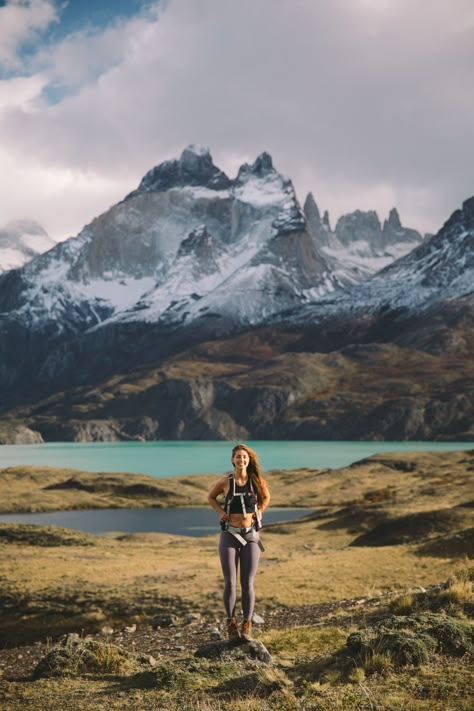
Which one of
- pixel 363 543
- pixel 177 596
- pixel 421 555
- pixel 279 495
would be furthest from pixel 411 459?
pixel 177 596

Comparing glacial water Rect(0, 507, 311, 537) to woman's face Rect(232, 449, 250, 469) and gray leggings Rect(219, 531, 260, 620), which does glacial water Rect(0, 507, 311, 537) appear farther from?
woman's face Rect(232, 449, 250, 469)

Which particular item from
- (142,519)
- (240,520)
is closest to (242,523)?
(240,520)

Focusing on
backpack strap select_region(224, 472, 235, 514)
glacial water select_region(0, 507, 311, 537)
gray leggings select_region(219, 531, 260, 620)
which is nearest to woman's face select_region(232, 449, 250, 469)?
backpack strap select_region(224, 472, 235, 514)

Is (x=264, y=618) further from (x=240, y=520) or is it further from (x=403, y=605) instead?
(x=240, y=520)

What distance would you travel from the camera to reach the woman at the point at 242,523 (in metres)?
13.6

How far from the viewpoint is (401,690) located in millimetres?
11164

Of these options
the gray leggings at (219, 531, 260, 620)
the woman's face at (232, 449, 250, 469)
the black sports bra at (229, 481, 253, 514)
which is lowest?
the gray leggings at (219, 531, 260, 620)

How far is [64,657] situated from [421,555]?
21.5 meters

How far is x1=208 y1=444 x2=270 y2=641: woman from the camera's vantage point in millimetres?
13570

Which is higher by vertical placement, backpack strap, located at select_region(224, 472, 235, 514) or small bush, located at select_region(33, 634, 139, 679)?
backpack strap, located at select_region(224, 472, 235, 514)

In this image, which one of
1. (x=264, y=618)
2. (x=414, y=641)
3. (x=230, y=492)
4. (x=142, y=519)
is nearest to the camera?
(x=414, y=641)

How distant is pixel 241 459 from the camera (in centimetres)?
1362

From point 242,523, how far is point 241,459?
3.49ft

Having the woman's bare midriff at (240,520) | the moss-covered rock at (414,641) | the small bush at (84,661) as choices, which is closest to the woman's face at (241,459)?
the woman's bare midriff at (240,520)
